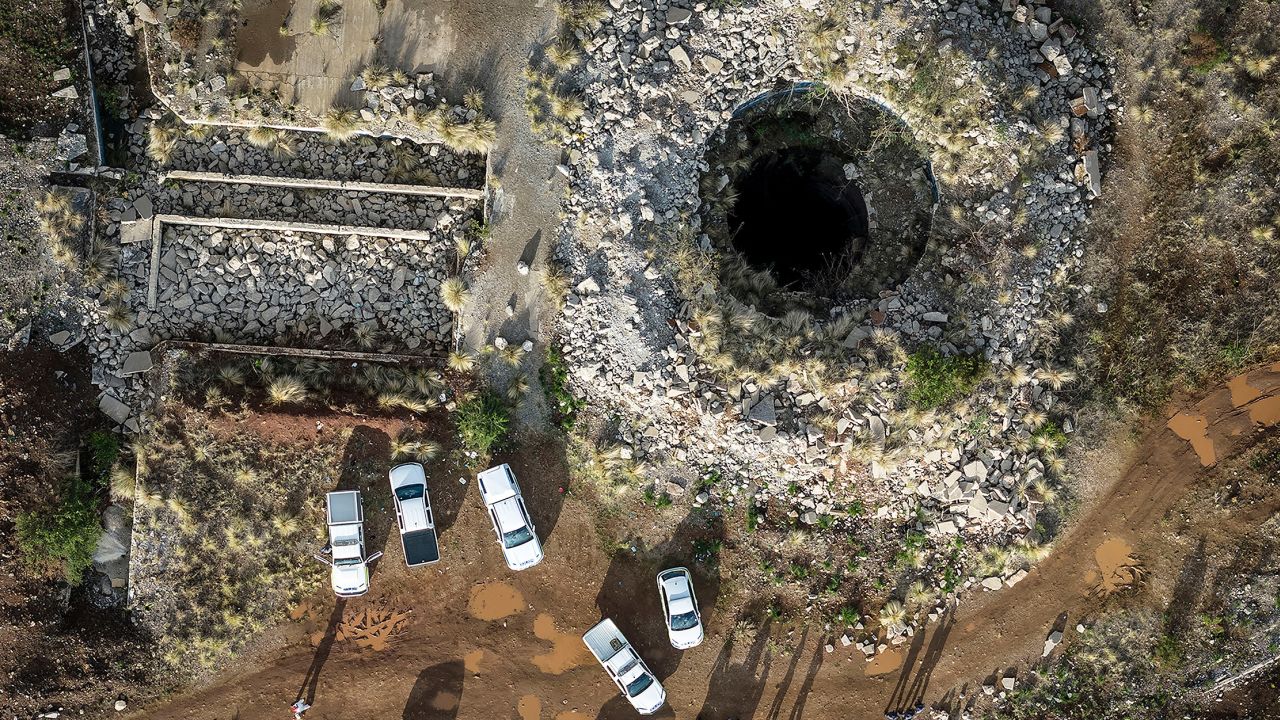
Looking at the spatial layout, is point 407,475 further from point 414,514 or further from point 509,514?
point 509,514

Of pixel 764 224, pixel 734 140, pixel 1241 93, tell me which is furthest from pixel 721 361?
pixel 1241 93

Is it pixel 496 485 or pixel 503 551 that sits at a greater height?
pixel 496 485

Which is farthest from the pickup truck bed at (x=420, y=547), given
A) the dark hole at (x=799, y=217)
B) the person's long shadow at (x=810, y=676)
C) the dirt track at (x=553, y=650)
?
the dark hole at (x=799, y=217)

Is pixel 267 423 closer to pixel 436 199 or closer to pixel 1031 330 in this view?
pixel 436 199

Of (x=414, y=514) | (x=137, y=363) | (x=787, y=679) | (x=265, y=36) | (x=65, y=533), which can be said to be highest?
(x=265, y=36)

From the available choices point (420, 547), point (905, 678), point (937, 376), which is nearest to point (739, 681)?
point (905, 678)

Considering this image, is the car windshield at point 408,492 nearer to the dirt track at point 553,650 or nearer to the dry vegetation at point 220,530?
the dirt track at point 553,650
